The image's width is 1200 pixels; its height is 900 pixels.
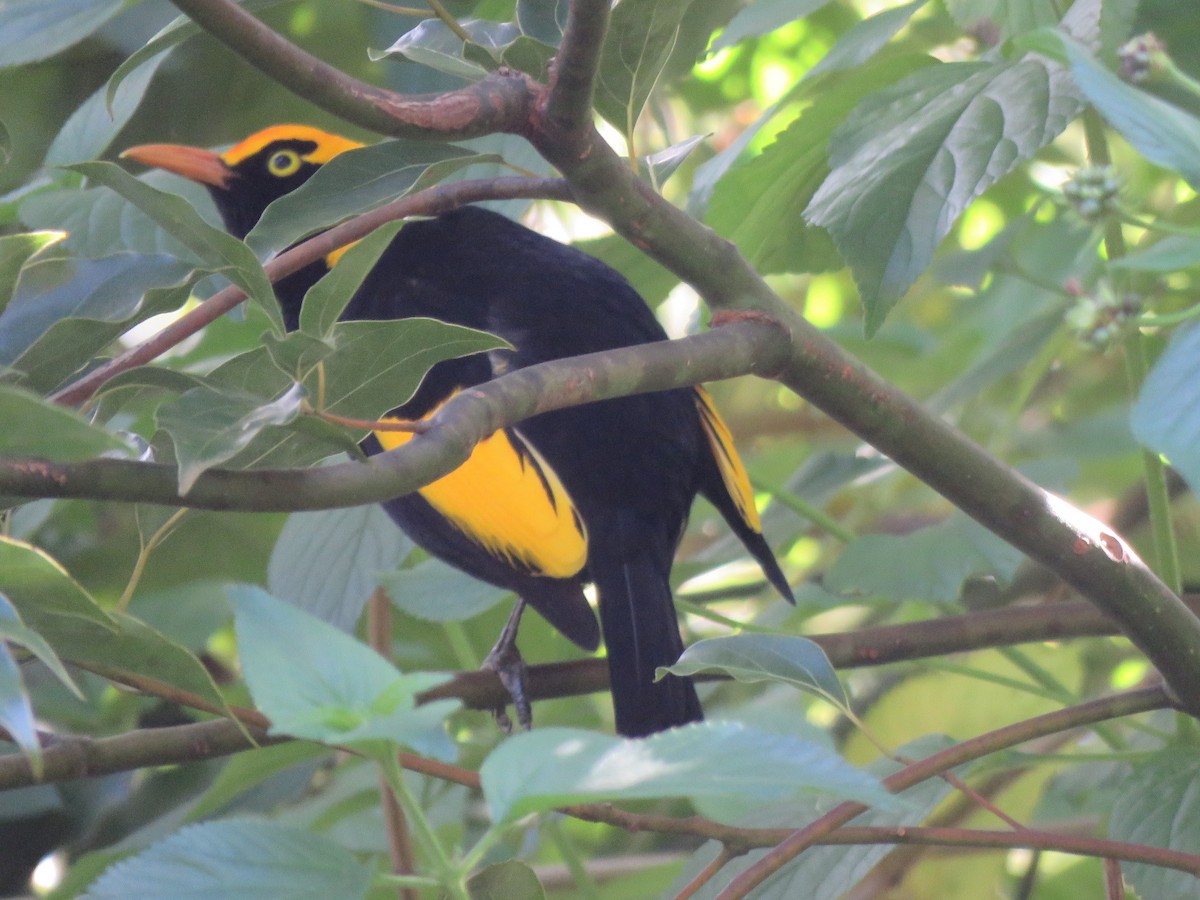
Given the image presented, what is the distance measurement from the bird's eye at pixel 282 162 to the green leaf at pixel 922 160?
1.53 meters

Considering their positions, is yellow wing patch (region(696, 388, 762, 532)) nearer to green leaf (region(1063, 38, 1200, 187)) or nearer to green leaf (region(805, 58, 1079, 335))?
green leaf (region(805, 58, 1079, 335))

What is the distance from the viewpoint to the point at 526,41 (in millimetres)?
1144

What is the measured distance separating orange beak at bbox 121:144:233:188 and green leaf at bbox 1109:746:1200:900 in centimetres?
201

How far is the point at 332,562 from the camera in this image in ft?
6.66

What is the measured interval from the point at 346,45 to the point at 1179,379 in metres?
2.42

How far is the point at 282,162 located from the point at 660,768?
2283mm

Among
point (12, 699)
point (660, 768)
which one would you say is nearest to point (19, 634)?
point (12, 699)

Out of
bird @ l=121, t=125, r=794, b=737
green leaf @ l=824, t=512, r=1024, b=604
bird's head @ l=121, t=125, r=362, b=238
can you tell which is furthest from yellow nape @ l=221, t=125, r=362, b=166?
green leaf @ l=824, t=512, r=1024, b=604

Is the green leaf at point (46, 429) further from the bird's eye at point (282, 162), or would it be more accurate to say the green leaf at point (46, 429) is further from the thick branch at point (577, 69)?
the bird's eye at point (282, 162)

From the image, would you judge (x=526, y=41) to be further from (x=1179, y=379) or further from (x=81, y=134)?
(x=81, y=134)

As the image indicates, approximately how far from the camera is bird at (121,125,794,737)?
73.7 inches

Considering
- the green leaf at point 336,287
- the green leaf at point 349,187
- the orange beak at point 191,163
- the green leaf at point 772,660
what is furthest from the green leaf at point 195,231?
the orange beak at point 191,163

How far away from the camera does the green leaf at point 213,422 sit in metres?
0.80

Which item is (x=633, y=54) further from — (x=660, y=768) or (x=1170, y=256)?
(x=660, y=768)
